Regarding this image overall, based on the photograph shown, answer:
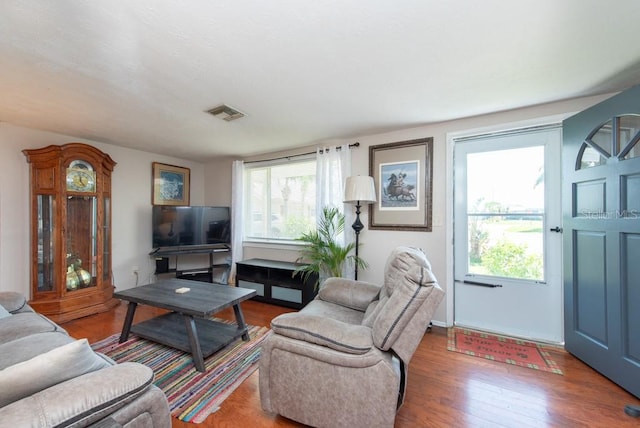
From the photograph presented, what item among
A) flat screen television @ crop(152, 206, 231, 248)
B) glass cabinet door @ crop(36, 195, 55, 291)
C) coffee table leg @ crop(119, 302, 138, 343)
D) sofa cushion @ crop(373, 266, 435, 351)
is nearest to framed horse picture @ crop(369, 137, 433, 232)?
sofa cushion @ crop(373, 266, 435, 351)

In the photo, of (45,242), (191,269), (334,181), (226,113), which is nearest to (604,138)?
(334,181)

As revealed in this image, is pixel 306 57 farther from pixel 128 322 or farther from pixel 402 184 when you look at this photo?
pixel 128 322

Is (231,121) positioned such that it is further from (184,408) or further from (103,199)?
(184,408)

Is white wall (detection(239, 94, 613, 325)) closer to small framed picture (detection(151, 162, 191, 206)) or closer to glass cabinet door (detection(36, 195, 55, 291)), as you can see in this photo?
small framed picture (detection(151, 162, 191, 206))

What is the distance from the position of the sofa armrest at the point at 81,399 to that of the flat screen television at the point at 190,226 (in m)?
3.22

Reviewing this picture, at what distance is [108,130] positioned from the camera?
3.11 meters

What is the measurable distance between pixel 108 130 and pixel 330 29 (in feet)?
9.93

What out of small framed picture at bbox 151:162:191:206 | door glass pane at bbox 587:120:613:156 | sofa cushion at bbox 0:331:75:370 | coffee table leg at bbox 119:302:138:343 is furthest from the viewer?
small framed picture at bbox 151:162:191:206

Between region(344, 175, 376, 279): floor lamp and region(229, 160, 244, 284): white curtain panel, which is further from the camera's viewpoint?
region(229, 160, 244, 284): white curtain panel

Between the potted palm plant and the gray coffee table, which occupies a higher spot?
the potted palm plant

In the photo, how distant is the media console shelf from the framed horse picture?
1.14m

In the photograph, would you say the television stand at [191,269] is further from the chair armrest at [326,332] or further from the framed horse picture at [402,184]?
the chair armrest at [326,332]

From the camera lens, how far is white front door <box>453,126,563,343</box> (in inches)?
97.7

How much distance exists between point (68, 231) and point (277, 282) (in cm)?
250
